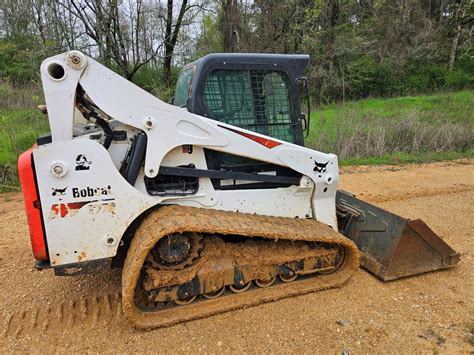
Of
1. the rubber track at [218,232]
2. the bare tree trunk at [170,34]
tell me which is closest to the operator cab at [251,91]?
the rubber track at [218,232]

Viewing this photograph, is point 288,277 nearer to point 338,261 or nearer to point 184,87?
point 338,261

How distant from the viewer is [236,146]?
3.05 m

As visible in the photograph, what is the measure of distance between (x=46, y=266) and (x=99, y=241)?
1.50 feet

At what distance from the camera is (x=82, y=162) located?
2678 millimetres

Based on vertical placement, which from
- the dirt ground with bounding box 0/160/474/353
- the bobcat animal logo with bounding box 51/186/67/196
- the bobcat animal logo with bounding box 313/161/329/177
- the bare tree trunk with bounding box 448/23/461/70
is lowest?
the dirt ground with bounding box 0/160/474/353

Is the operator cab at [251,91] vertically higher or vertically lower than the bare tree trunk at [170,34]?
lower

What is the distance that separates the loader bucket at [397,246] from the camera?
3.31m

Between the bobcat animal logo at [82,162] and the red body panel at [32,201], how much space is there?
33 cm

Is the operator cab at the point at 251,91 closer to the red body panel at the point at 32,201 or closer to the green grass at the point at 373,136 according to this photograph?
the red body panel at the point at 32,201

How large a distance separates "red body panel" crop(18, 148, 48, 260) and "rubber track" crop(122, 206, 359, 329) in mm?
684

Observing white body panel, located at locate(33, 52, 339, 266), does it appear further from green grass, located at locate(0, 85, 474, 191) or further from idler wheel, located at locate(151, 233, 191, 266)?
green grass, located at locate(0, 85, 474, 191)

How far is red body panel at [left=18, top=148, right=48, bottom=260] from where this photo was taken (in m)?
2.63

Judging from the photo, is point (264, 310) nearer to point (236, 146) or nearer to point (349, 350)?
point (349, 350)

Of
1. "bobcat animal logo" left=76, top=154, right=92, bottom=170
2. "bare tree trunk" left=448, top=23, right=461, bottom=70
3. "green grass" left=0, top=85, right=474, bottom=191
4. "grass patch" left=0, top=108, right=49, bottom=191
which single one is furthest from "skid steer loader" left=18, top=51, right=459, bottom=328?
"bare tree trunk" left=448, top=23, right=461, bottom=70
